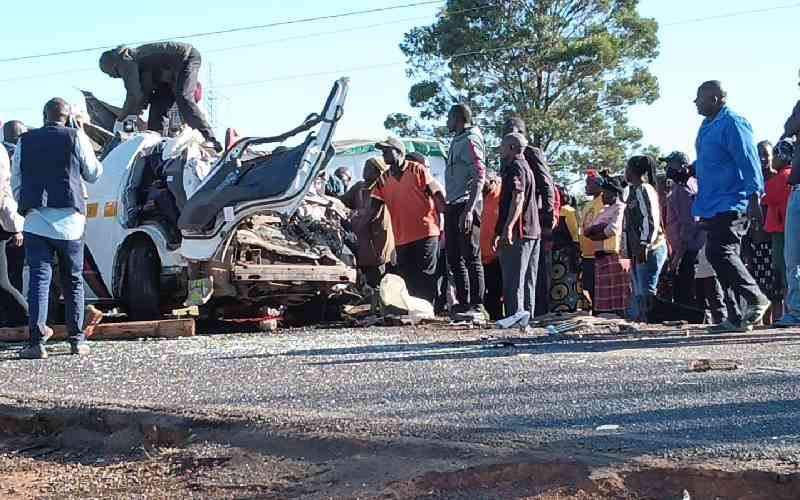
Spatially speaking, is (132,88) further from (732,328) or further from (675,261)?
(732,328)

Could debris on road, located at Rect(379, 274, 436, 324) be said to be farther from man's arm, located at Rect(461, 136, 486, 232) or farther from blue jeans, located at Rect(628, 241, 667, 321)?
blue jeans, located at Rect(628, 241, 667, 321)

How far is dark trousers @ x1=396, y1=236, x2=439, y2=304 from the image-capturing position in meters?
10.4

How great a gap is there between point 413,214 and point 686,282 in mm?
2536

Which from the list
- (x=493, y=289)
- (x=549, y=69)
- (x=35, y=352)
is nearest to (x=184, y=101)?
(x=493, y=289)

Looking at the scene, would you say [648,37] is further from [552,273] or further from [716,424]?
[716,424]

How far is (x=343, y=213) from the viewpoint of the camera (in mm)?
11391

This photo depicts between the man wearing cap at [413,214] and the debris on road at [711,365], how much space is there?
14.7ft

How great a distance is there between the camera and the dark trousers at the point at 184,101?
42.7 feet

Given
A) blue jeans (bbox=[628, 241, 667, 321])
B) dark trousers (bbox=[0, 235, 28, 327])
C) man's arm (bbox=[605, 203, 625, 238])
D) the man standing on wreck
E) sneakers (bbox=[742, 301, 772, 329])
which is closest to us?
sneakers (bbox=[742, 301, 772, 329])

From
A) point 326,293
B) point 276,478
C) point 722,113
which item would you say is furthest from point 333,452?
point 326,293

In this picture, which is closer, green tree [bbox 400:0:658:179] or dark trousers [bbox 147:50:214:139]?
dark trousers [bbox 147:50:214:139]

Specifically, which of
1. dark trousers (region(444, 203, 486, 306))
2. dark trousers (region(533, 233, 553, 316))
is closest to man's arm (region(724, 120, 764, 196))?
dark trousers (region(444, 203, 486, 306))

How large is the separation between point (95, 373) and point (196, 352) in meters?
1.14

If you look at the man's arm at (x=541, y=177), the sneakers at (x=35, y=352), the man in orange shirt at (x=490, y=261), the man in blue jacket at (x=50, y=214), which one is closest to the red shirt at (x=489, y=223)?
the man in orange shirt at (x=490, y=261)
